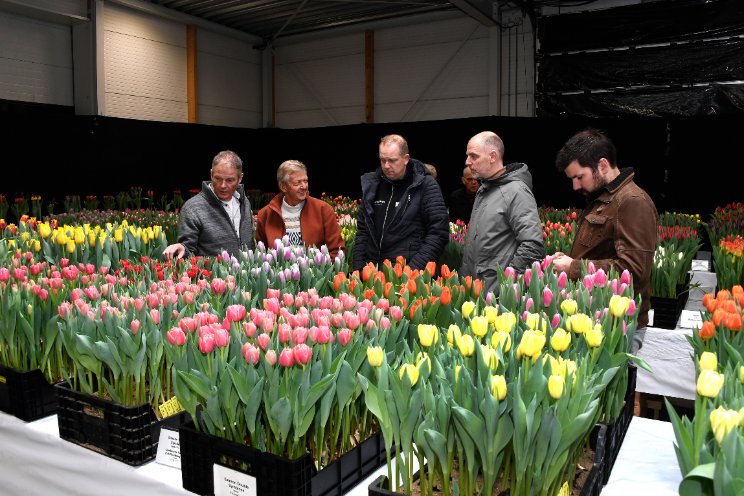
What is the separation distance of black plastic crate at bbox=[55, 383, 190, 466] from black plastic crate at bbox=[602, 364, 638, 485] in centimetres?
105

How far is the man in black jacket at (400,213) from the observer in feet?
12.6

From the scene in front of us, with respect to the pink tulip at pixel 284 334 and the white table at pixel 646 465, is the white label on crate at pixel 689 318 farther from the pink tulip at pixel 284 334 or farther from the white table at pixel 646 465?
the pink tulip at pixel 284 334

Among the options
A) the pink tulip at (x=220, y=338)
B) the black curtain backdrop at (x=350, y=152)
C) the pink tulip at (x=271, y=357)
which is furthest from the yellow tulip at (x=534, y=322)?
the black curtain backdrop at (x=350, y=152)

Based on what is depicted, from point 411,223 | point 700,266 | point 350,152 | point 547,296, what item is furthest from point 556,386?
point 350,152

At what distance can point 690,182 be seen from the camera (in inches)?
360

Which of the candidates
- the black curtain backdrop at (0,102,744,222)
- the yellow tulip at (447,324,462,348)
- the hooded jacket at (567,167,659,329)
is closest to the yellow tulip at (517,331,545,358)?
the yellow tulip at (447,324,462,348)

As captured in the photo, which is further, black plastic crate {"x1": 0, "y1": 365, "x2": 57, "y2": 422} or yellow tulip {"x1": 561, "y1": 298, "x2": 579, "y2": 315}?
black plastic crate {"x1": 0, "y1": 365, "x2": 57, "y2": 422}

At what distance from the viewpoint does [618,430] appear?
1.76m

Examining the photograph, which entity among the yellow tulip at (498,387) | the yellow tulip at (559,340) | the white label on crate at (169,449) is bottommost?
the white label on crate at (169,449)

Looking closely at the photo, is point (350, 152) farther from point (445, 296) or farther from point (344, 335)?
point (344, 335)

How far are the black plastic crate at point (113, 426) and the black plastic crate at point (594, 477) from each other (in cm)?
57

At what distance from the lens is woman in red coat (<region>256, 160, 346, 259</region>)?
13.2ft

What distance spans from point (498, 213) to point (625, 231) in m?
0.68

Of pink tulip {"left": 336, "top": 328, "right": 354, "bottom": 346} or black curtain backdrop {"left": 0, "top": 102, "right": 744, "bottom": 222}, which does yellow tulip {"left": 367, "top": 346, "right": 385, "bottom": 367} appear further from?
black curtain backdrop {"left": 0, "top": 102, "right": 744, "bottom": 222}
